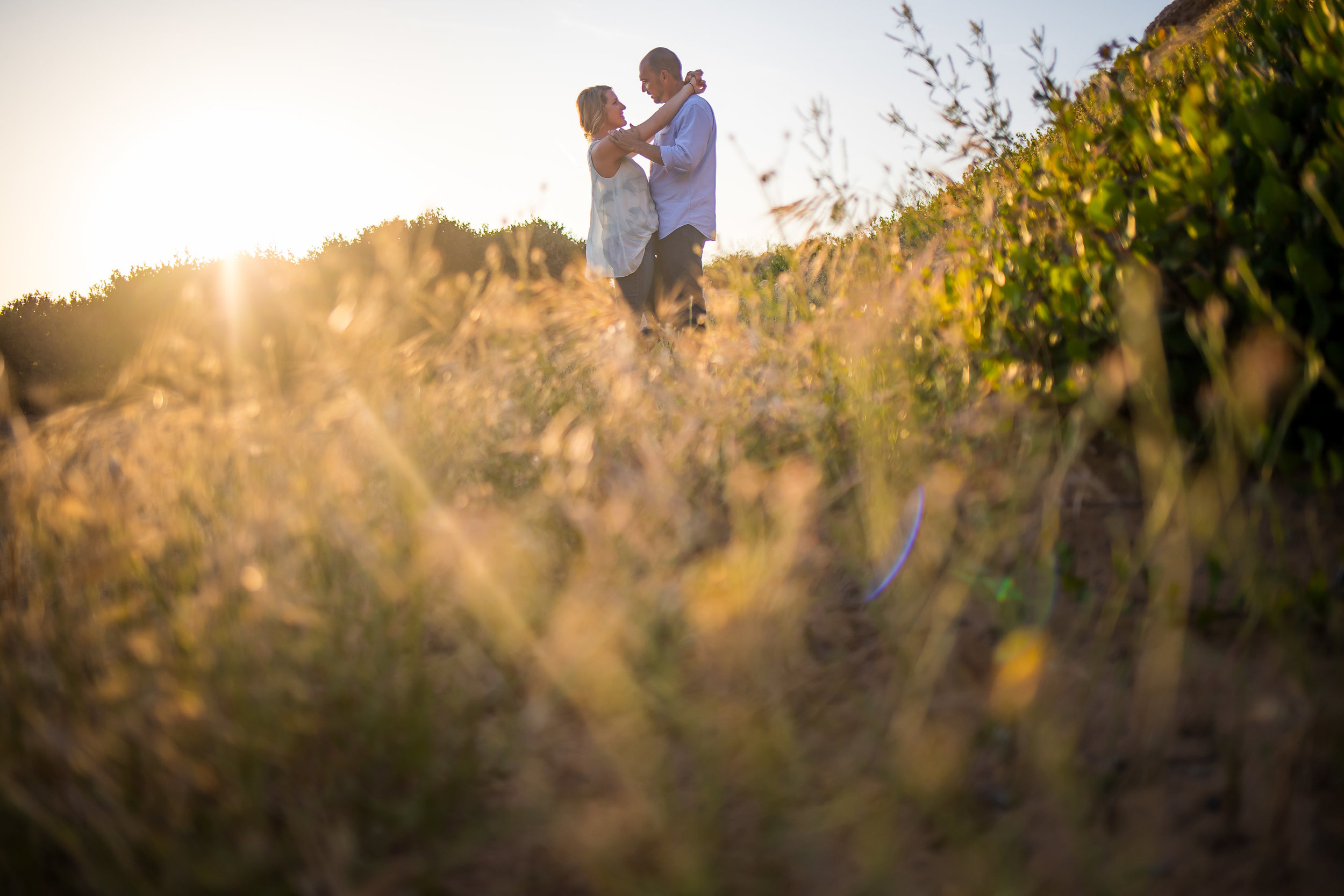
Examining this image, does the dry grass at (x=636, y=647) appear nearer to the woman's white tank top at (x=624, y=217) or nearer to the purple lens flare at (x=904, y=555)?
the purple lens flare at (x=904, y=555)

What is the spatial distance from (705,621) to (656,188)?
3.82 metres

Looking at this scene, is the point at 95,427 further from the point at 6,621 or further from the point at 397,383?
the point at 397,383

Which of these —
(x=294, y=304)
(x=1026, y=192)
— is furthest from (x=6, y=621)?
(x=1026, y=192)

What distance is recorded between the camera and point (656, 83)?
482 cm

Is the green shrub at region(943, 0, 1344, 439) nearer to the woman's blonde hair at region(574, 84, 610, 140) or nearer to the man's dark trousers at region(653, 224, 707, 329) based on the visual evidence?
the man's dark trousers at region(653, 224, 707, 329)

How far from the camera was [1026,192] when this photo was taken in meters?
2.40

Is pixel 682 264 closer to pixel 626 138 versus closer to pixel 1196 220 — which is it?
pixel 626 138

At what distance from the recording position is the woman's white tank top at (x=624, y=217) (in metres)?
4.72

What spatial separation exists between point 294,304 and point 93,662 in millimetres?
954

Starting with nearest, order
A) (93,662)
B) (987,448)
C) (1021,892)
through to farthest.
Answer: (1021,892) → (93,662) → (987,448)

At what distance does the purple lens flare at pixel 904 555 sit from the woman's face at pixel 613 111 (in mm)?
3802

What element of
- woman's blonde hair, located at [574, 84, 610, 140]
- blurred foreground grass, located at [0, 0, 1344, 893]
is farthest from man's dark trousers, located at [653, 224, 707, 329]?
Answer: blurred foreground grass, located at [0, 0, 1344, 893]

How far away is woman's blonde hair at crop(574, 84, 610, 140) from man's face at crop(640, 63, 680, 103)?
267mm

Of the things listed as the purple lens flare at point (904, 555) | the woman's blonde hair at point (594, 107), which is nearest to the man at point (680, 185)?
the woman's blonde hair at point (594, 107)
